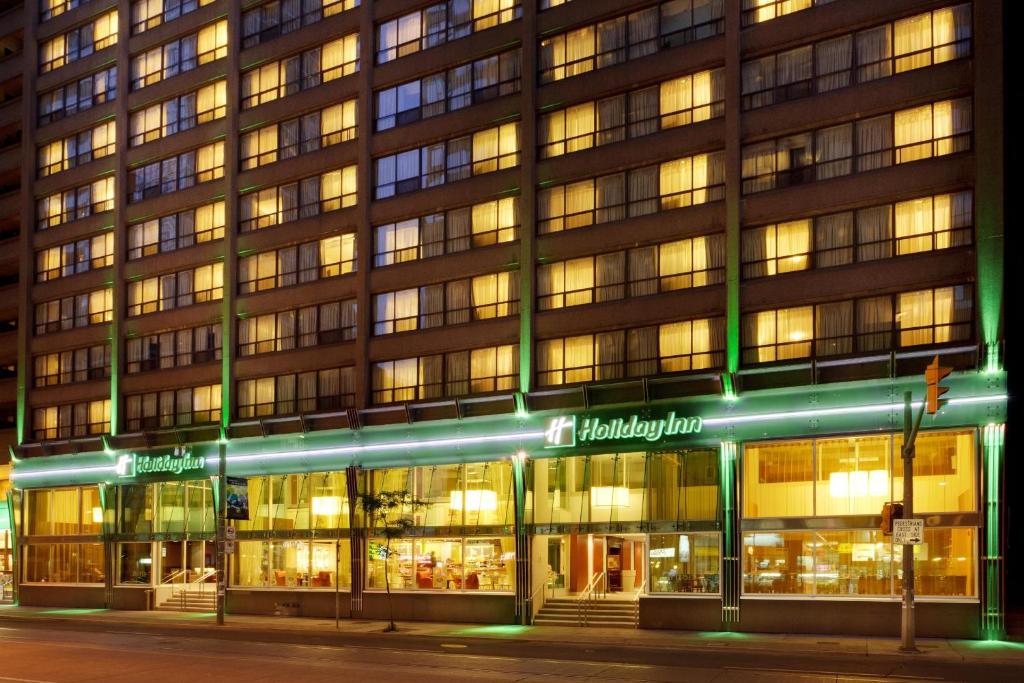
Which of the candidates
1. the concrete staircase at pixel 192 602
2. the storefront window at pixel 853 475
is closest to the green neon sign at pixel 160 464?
the concrete staircase at pixel 192 602

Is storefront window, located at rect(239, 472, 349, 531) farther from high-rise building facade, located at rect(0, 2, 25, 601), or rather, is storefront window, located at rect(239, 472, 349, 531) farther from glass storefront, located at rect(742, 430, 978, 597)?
high-rise building facade, located at rect(0, 2, 25, 601)

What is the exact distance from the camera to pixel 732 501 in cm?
3788

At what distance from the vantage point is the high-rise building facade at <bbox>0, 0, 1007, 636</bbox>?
1421 inches

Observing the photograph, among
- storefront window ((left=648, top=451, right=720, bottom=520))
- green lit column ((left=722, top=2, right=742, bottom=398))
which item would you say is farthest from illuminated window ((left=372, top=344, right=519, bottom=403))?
green lit column ((left=722, top=2, right=742, bottom=398))

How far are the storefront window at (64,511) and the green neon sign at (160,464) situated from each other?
3.06 m

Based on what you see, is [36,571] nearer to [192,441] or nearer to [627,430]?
[192,441]

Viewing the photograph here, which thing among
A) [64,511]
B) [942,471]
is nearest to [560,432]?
[942,471]

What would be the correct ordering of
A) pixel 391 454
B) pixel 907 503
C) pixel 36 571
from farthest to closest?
pixel 36 571 → pixel 391 454 → pixel 907 503

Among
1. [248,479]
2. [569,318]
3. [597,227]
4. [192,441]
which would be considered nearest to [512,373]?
[569,318]

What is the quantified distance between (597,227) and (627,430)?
778cm

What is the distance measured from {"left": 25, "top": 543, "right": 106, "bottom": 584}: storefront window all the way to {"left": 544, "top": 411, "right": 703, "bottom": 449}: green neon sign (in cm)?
2702

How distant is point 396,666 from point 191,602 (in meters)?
28.8

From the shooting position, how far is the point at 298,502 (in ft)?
163

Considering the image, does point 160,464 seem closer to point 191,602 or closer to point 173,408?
point 173,408
